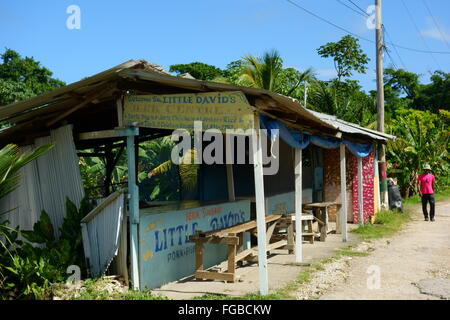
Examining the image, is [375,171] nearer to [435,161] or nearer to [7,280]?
[435,161]

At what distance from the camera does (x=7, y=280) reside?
6375mm

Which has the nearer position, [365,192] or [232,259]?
[232,259]

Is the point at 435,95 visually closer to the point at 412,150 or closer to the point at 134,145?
the point at 412,150

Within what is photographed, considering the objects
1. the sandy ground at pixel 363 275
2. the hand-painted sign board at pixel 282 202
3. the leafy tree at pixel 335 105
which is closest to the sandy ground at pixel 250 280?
the sandy ground at pixel 363 275

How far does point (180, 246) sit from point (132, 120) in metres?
2.13

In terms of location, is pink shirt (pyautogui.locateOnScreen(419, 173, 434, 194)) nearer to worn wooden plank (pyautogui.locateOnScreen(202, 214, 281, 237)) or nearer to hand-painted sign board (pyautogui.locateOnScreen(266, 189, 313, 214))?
hand-painted sign board (pyautogui.locateOnScreen(266, 189, 313, 214))

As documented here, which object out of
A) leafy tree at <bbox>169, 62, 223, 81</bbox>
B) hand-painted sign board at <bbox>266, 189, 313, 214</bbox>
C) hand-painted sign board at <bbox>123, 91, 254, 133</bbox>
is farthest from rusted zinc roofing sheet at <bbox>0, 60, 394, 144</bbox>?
A: leafy tree at <bbox>169, 62, 223, 81</bbox>

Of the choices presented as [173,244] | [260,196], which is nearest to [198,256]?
[173,244]

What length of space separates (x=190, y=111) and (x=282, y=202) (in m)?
5.96

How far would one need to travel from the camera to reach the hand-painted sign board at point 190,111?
6531 millimetres

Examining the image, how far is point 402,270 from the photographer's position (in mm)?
8586

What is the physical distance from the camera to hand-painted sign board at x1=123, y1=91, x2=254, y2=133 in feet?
21.4

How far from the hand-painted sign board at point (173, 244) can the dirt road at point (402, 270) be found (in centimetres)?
226
